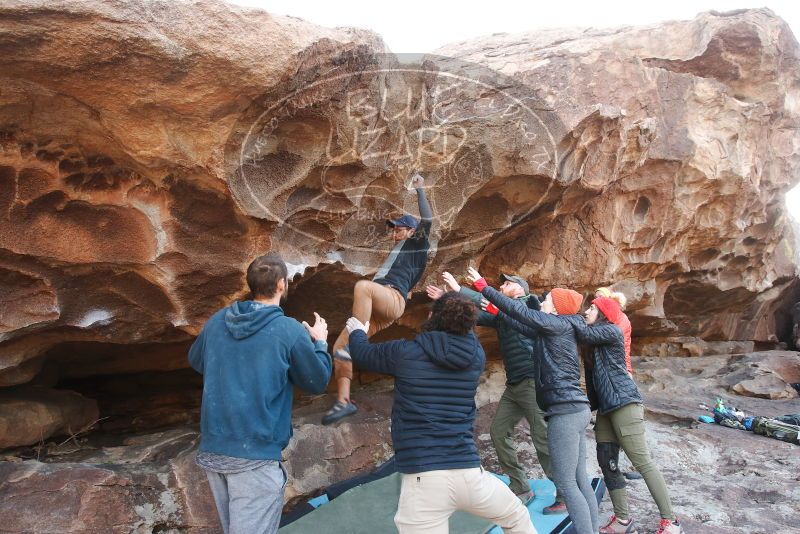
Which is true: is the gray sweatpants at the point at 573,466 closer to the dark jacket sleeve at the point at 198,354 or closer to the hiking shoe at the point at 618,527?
the hiking shoe at the point at 618,527

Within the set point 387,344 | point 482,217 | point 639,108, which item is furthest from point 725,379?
point 387,344

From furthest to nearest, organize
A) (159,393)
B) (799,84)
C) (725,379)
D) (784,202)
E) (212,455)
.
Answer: (784,202) → (725,379) → (799,84) → (159,393) → (212,455)

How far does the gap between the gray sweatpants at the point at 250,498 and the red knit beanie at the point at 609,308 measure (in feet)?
6.83

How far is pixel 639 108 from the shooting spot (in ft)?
17.9

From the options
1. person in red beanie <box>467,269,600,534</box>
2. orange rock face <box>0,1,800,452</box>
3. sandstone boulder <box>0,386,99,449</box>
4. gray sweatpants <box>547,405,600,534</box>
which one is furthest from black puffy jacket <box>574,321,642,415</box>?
sandstone boulder <box>0,386,99,449</box>

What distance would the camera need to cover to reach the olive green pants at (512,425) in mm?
3762

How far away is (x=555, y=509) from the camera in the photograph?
352 centimetres

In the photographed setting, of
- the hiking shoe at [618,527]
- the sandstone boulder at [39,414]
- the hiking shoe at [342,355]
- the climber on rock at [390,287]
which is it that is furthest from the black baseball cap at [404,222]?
the sandstone boulder at [39,414]

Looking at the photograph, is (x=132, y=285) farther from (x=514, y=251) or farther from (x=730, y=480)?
(x=730, y=480)

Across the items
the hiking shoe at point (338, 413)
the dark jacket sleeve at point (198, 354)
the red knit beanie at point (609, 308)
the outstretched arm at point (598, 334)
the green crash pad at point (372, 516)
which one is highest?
the dark jacket sleeve at point (198, 354)

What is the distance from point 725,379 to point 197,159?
23.3ft

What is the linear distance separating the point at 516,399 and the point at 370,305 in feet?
3.86

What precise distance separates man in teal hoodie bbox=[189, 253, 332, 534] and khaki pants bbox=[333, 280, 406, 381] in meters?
0.96

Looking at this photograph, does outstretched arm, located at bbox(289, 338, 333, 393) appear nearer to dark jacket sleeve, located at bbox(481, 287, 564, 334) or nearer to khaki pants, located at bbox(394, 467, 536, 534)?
khaki pants, located at bbox(394, 467, 536, 534)
